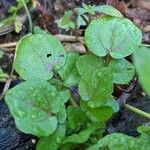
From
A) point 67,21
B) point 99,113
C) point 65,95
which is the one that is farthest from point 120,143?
point 67,21

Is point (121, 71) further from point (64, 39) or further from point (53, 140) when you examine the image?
point (64, 39)

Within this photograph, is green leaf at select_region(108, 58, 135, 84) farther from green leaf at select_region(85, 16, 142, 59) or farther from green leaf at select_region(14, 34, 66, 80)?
green leaf at select_region(14, 34, 66, 80)

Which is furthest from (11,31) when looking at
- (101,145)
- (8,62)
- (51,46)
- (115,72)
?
(101,145)

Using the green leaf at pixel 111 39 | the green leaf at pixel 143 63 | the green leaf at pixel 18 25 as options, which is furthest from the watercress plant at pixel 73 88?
the green leaf at pixel 18 25

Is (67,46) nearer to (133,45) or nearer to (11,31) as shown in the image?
(11,31)

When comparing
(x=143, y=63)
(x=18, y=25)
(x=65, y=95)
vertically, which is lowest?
(x=18, y=25)

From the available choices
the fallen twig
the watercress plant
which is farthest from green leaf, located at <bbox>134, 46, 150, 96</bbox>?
the fallen twig
